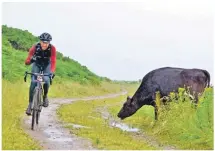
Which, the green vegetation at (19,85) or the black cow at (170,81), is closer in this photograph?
the green vegetation at (19,85)

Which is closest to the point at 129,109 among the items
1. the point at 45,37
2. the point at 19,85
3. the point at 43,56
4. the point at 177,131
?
the point at 177,131

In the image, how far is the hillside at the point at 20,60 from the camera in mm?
33047

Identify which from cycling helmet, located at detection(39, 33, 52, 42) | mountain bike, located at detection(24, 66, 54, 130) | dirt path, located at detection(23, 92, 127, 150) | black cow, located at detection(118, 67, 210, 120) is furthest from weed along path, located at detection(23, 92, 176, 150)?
cycling helmet, located at detection(39, 33, 52, 42)

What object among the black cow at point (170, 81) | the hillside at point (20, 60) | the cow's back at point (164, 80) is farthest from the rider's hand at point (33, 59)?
the hillside at point (20, 60)

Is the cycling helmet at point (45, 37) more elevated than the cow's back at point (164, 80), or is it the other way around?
the cycling helmet at point (45, 37)

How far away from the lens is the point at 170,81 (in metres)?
15.6

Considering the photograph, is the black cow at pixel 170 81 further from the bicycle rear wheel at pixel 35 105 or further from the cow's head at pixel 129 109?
the bicycle rear wheel at pixel 35 105

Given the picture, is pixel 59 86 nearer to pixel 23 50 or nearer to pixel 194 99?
pixel 23 50

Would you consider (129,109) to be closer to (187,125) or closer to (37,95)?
(187,125)

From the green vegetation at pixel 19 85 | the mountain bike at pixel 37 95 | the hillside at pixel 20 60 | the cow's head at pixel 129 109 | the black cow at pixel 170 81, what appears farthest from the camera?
the hillside at pixel 20 60

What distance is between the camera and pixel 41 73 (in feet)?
42.5

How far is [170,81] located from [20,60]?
2383 cm

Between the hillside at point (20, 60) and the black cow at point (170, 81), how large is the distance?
1326 cm

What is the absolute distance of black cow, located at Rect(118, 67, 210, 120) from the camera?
1553 centimetres
